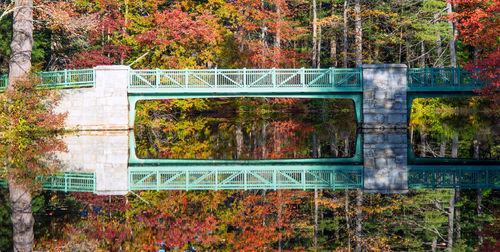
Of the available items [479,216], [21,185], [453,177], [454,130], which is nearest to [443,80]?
[454,130]

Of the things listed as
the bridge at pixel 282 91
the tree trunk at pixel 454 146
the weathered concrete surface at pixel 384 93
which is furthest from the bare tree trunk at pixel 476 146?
the weathered concrete surface at pixel 384 93

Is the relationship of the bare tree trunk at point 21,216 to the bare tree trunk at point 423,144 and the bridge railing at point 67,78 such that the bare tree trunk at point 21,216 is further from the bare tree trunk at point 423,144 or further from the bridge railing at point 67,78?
the bridge railing at point 67,78

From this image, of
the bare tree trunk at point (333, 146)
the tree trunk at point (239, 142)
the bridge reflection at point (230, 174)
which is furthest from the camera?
the tree trunk at point (239, 142)

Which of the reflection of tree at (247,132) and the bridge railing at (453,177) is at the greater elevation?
the reflection of tree at (247,132)

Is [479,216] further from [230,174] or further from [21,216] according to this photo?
[21,216]

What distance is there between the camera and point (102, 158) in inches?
578

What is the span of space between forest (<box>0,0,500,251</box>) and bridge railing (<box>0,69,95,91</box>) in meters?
0.92

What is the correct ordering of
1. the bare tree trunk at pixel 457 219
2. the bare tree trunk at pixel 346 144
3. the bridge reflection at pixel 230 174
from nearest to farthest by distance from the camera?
the bare tree trunk at pixel 457 219
the bridge reflection at pixel 230 174
the bare tree trunk at pixel 346 144

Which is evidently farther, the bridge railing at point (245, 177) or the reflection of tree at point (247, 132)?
the reflection of tree at point (247, 132)

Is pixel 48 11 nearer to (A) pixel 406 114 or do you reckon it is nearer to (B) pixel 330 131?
(B) pixel 330 131

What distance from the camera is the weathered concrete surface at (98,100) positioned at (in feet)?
71.8

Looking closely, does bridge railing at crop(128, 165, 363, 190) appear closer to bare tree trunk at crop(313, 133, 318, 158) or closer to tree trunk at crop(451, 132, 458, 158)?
bare tree trunk at crop(313, 133, 318, 158)

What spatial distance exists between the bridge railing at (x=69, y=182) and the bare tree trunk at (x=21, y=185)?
518mm

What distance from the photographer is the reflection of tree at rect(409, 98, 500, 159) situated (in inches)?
671
